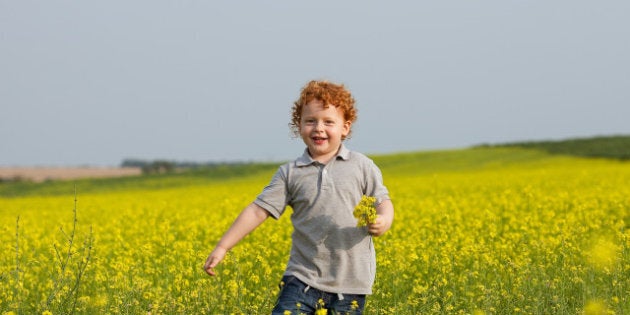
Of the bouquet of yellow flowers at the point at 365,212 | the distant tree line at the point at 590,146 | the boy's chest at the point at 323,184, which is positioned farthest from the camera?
the distant tree line at the point at 590,146

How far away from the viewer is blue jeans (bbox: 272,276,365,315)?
4.00 metres

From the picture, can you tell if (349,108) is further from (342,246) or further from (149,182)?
(149,182)

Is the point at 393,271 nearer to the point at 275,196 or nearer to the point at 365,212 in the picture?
the point at 275,196

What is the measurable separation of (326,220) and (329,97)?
66cm

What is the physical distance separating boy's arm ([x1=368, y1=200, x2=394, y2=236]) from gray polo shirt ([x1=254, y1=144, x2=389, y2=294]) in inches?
1.8

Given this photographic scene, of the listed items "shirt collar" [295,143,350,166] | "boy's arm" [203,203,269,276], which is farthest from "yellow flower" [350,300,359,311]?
"shirt collar" [295,143,350,166]

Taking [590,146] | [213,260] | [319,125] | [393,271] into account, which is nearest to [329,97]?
[319,125]

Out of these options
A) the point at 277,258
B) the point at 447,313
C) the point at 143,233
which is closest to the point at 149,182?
the point at 143,233

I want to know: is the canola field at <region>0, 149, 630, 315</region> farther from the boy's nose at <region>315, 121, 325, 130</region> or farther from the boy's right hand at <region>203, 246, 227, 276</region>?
the boy's nose at <region>315, 121, 325, 130</region>

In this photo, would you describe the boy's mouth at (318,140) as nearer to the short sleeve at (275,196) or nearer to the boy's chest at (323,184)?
the boy's chest at (323,184)

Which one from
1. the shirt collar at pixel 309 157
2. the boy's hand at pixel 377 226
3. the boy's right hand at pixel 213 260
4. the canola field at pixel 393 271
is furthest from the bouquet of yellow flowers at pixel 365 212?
the canola field at pixel 393 271

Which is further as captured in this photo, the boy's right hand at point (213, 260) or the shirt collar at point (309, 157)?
the shirt collar at point (309, 157)

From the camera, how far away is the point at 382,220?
13.0ft

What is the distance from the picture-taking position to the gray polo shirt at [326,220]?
406 centimetres
